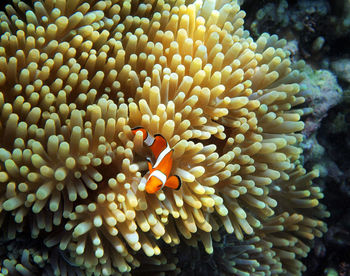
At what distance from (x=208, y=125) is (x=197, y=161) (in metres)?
0.24

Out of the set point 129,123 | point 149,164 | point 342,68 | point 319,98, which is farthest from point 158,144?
point 342,68

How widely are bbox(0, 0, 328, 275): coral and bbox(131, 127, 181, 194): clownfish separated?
0.06 metres

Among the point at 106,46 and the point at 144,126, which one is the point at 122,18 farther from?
the point at 144,126

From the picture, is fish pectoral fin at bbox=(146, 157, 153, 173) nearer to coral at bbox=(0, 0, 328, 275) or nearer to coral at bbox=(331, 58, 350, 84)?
coral at bbox=(0, 0, 328, 275)

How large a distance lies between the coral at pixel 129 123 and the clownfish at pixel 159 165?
56mm

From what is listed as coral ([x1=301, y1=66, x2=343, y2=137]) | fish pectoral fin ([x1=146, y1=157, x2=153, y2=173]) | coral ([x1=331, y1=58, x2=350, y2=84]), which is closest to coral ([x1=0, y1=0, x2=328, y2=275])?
fish pectoral fin ([x1=146, y1=157, x2=153, y2=173])

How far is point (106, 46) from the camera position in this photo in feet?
5.96

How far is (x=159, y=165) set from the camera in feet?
4.87

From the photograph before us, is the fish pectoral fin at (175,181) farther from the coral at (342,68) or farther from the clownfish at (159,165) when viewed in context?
the coral at (342,68)

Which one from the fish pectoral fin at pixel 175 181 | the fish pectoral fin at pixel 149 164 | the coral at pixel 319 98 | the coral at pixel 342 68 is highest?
the coral at pixel 342 68

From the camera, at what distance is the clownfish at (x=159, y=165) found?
1.43 meters

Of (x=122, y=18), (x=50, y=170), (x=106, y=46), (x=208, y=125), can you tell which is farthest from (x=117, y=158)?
(x=122, y=18)

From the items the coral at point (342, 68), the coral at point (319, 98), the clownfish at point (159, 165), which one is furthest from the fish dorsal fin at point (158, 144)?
the coral at point (342, 68)

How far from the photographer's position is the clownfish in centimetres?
143
